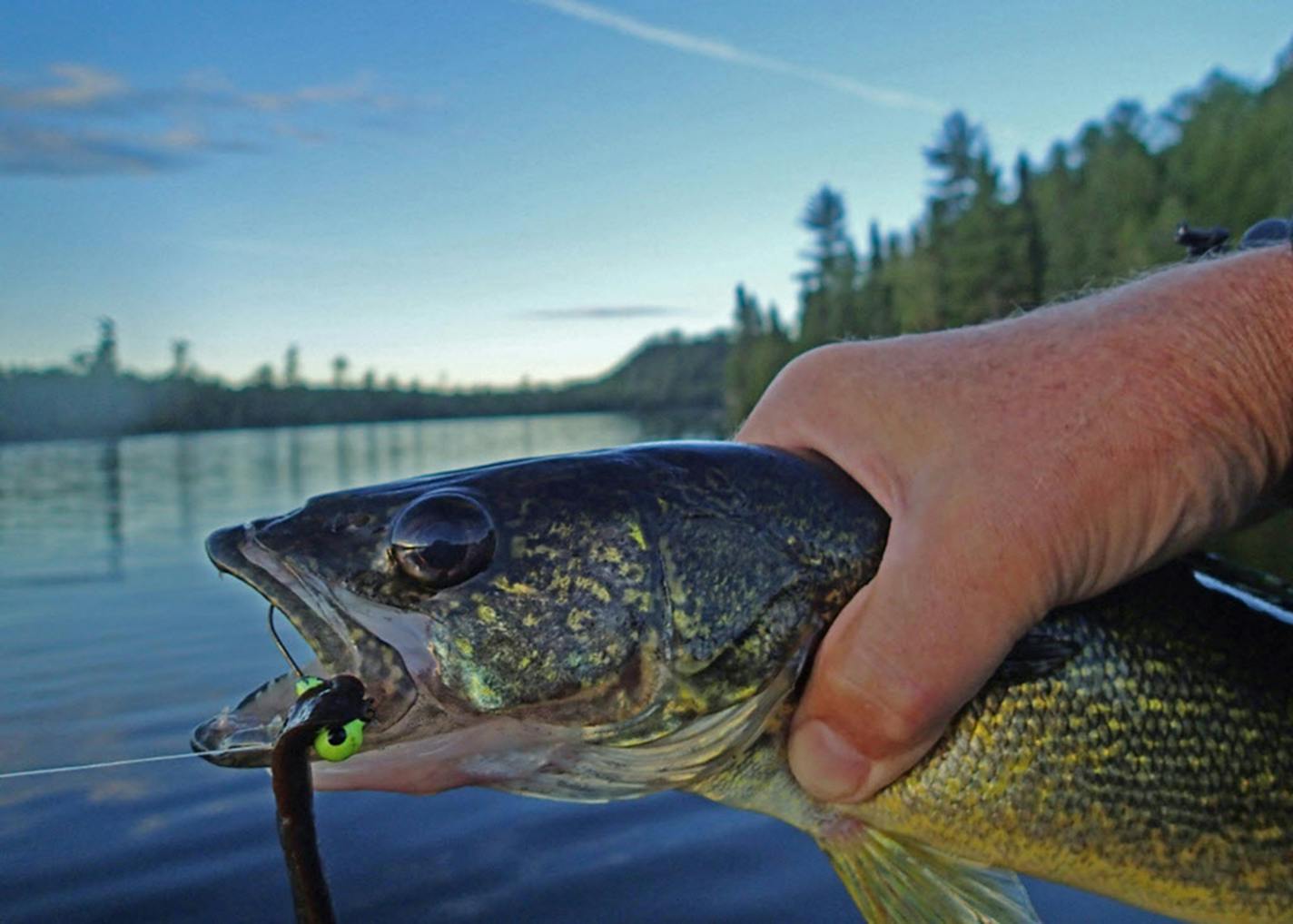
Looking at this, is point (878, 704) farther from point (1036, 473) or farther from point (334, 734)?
point (334, 734)

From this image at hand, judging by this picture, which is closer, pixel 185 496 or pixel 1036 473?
pixel 1036 473

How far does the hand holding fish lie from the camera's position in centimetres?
225

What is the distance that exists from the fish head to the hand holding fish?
0.62ft

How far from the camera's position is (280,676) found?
84.2 inches

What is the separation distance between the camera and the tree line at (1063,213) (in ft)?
208

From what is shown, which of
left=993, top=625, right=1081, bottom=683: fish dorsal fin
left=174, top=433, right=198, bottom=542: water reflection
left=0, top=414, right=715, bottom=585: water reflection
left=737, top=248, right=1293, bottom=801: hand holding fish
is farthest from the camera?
left=174, top=433, right=198, bottom=542: water reflection

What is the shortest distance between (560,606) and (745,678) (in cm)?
49

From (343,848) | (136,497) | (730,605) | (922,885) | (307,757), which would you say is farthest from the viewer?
(136,497)

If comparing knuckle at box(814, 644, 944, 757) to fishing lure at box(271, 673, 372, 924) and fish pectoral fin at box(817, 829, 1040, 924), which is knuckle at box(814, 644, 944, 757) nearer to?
fish pectoral fin at box(817, 829, 1040, 924)

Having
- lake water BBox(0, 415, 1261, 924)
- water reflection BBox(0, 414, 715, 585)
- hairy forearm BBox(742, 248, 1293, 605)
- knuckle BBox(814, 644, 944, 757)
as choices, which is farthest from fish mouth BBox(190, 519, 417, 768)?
water reflection BBox(0, 414, 715, 585)

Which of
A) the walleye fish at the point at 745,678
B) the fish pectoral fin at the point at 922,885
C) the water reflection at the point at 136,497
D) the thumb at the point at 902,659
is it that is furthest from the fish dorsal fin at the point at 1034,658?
the water reflection at the point at 136,497

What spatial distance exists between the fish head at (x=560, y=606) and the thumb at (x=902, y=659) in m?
0.13

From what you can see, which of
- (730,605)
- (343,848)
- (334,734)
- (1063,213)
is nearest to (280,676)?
(334,734)

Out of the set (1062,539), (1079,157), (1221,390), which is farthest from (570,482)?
(1079,157)
